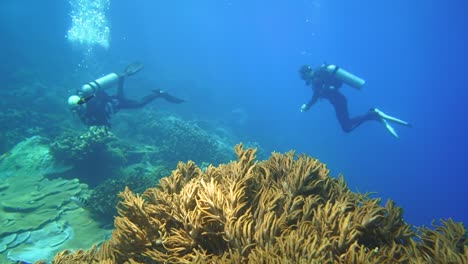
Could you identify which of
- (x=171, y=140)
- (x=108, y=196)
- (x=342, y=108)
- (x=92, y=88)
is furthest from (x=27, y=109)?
(x=342, y=108)

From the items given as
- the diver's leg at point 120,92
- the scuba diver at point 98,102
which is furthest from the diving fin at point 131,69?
the diver's leg at point 120,92

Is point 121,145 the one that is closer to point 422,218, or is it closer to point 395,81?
point 422,218

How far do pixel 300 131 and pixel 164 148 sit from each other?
44865 mm

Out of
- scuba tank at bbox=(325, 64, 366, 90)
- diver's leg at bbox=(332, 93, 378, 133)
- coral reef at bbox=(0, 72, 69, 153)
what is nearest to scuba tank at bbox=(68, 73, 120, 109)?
coral reef at bbox=(0, 72, 69, 153)

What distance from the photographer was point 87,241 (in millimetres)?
Answer: 6684

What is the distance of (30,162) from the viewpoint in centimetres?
1150

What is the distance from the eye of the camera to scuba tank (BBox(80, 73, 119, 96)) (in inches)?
456

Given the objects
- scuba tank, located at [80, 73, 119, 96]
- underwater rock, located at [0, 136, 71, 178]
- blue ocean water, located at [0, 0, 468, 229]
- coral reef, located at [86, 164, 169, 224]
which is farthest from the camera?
blue ocean water, located at [0, 0, 468, 229]

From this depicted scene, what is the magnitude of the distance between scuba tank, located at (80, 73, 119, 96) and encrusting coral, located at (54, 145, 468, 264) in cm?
934

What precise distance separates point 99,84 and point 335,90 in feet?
40.2

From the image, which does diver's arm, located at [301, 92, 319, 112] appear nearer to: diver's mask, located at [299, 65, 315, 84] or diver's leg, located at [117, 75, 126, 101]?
diver's mask, located at [299, 65, 315, 84]

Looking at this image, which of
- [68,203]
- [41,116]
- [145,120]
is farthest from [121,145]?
[41,116]

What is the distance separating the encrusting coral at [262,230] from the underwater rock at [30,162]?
345 inches

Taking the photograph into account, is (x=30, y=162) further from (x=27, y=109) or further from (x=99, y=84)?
(x=27, y=109)
